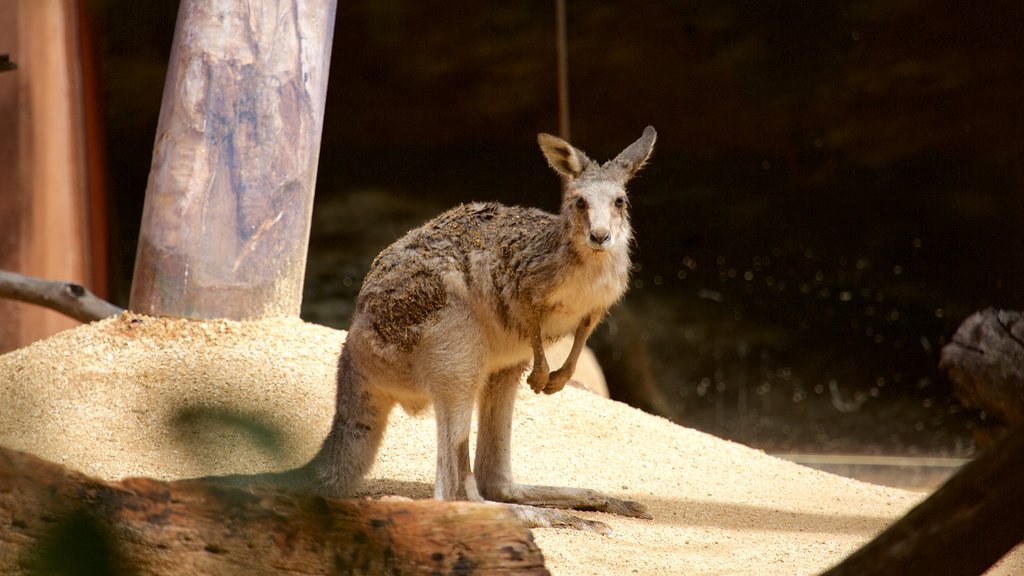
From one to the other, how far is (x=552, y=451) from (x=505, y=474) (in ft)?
2.76

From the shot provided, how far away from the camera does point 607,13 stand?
9.44m

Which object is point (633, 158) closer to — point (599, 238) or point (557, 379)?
point (599, 238)

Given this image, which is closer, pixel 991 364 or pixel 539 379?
pixel 539 379

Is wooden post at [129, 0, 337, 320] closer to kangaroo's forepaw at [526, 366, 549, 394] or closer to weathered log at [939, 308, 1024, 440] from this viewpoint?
kangaroo's forepaw at [526, 366, 549, 394]

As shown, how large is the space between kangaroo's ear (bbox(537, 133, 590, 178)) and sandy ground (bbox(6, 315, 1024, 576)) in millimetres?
1413

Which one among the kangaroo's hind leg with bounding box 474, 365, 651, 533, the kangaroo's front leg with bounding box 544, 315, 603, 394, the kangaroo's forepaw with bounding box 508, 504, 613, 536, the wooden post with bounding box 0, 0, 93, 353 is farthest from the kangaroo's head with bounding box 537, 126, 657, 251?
the wooden post with bounding box 0, 0, 93, 353

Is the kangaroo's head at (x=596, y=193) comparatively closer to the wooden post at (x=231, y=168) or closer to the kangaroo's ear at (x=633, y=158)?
the kangaroo's ear at (x=633, y=158)

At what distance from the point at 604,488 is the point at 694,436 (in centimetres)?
105

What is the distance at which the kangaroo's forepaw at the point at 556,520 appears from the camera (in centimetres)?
389

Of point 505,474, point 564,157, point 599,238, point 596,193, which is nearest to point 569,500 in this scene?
point 505,474

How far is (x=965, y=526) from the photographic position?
171cm

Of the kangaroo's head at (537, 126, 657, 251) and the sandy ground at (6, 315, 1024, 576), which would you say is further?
the kangaroo's head at (537, 126, 657, 251)

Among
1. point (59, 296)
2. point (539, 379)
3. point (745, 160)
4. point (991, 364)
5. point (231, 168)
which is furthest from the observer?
point (745, 160)

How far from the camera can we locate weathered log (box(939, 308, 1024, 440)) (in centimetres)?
491
